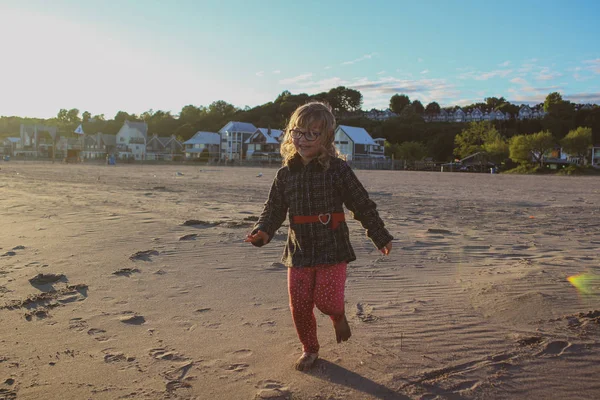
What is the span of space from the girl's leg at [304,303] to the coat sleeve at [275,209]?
326mm

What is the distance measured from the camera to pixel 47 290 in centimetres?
411

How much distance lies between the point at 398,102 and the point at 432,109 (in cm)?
1095

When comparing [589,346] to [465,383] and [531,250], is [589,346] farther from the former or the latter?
[531,250]

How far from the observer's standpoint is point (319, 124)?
286cm

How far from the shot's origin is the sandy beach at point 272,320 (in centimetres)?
253

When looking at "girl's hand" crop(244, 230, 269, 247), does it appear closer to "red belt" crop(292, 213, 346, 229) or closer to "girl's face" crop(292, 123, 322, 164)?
"red belt" crop(292, 213, 346, 229)

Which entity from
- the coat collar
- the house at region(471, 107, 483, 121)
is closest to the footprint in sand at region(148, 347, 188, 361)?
the coat collar

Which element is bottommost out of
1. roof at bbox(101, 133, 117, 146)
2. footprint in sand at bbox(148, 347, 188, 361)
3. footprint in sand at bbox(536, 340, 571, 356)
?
footprint in sand at bbox(148, 347, 188, 361)

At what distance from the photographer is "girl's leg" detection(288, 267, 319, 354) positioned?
2.79 meters

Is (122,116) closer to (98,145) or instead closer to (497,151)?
(98,145)

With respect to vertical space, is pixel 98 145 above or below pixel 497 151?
above

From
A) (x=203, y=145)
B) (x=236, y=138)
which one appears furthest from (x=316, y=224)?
(x=203, y=145)

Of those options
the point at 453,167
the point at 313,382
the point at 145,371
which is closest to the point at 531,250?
the point at 313,382

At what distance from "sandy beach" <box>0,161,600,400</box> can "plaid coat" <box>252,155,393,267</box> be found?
0.65 meters
